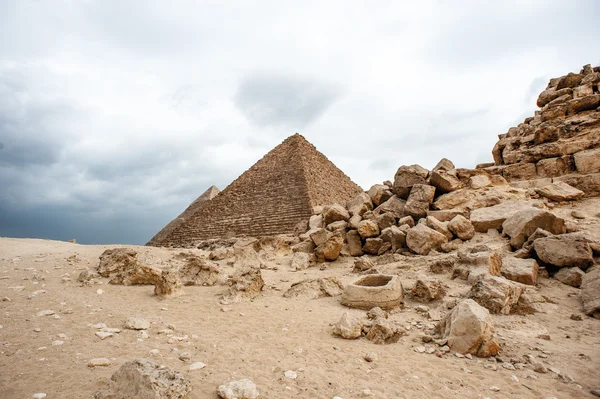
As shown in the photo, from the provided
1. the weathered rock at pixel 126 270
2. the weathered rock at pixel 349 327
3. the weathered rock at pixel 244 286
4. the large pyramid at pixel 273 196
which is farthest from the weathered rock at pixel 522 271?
the large pyramid at pixel 273 196

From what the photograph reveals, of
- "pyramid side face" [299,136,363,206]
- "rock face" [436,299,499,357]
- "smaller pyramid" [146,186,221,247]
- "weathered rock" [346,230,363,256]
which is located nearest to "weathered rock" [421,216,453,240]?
"weathered rock" [346,230,363,256]

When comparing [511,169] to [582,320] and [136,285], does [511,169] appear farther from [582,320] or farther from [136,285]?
[136,285]

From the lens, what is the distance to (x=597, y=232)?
5129mm

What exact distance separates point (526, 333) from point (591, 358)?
1.85 feet

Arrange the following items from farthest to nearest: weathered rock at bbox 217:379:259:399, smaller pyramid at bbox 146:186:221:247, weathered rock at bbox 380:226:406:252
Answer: smaller pyramid at bbox 146:186:221:247 < weathered rock at bbox 380:226:406:252 < weathered rock at bbox 217:379:259:399

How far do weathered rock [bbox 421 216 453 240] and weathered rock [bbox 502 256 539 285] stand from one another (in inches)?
76.0

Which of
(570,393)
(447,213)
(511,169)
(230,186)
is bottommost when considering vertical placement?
(570,393)

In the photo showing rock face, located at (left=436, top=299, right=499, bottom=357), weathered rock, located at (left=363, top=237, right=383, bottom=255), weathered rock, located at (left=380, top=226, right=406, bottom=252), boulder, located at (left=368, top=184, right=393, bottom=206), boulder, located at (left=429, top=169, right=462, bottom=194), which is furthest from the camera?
boulder, located at (left=368, top=184, right=393, bottom=206)

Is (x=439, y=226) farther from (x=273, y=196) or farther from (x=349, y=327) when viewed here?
(x=273, y=196)

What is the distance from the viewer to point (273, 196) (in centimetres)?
2442

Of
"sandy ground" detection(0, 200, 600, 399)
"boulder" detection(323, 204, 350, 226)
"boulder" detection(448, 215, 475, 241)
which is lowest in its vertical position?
"sandy ground" detection(0, 200, 600, 399)

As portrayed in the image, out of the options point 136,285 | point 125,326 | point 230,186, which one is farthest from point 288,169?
point 125,326

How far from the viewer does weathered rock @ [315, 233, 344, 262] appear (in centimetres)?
755

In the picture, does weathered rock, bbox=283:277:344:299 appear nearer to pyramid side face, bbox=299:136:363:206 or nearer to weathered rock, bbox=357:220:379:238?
weathered rock, bbox=357:220:379:238
